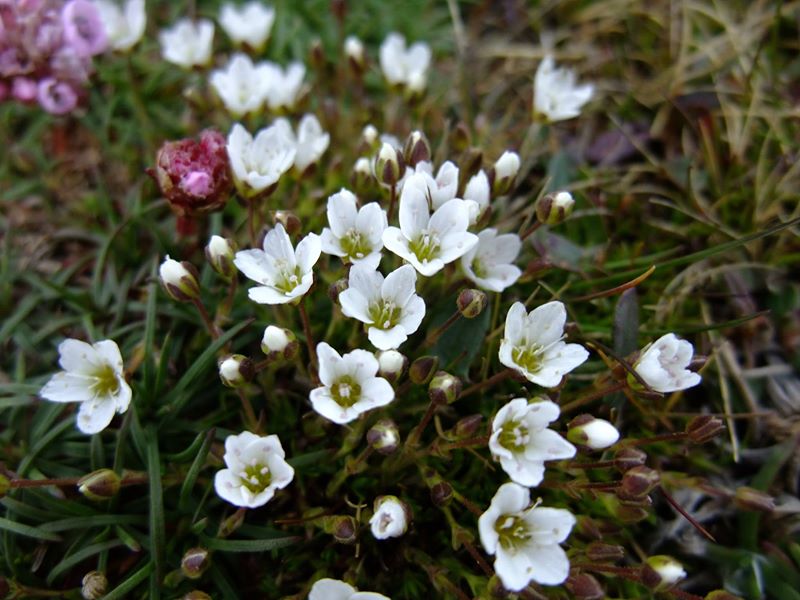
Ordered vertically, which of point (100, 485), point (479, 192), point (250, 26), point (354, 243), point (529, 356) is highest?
point (250, 26)

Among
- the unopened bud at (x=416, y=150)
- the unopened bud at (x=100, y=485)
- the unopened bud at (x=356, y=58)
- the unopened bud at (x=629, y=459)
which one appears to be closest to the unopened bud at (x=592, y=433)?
the unopened bud at (x=629, y=459)

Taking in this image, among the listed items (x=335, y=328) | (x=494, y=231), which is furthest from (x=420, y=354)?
(x=494, y=231)

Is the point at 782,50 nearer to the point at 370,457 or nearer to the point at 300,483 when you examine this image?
the point at 370,457

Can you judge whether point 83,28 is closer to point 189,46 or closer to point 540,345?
point 189,46

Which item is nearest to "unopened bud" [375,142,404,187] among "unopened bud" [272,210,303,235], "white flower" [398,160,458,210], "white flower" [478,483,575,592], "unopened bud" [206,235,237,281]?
"white flower" [398,160,458,210]

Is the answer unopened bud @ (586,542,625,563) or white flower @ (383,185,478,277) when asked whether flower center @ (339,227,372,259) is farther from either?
unopened bud @ (586,542,625,563)

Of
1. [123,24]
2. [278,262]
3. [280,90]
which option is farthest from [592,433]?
[123,24]

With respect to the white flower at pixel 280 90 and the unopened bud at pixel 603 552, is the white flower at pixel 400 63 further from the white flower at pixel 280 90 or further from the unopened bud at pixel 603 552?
the unopened bud at pixel 603 552
